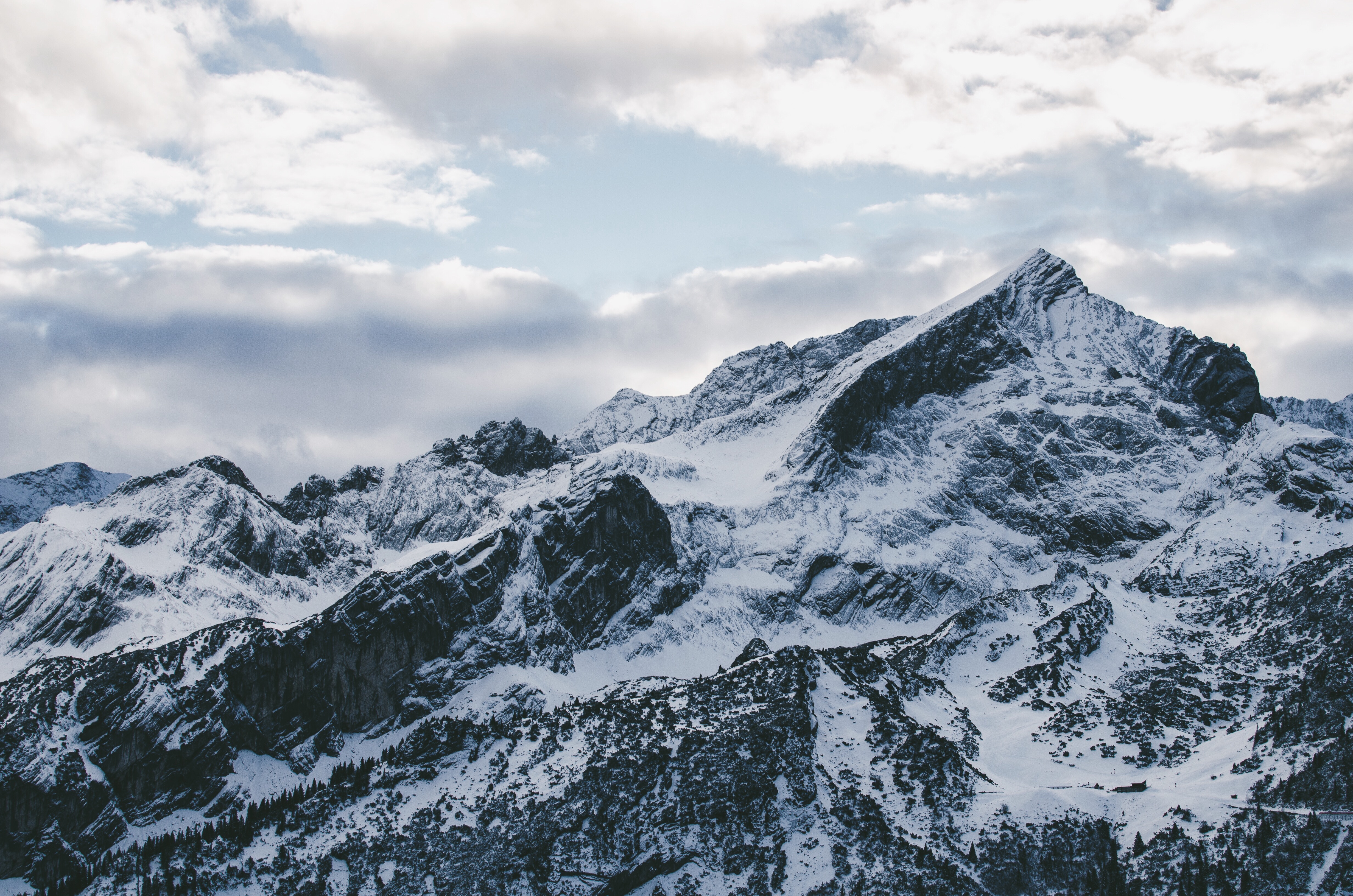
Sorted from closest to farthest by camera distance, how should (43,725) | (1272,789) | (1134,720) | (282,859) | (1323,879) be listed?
(1323,879) < (1272,789) < (282,859) < (1134,720) < (43,725)

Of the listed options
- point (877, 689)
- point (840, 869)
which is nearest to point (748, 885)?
point (840, 869)

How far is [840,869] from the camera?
399ft

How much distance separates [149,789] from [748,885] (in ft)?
431

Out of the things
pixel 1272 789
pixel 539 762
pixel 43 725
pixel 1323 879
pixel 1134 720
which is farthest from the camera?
pixel 43 725

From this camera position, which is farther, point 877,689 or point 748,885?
point 877,689

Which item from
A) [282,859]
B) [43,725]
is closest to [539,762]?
[282,859]

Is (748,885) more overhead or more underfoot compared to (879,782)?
more underfoot

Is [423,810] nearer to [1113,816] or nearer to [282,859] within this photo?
[282,859]

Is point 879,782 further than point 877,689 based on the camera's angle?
No

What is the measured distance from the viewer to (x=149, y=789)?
197 m

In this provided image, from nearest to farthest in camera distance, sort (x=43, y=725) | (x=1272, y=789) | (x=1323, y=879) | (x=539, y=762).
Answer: (x=1323, y=879), (x=1272, y=789), (x=539, y=762), (x=43, y=725)

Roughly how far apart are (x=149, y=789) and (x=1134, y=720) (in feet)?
572

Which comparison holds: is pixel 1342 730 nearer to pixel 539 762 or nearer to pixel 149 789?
pixel 539 762

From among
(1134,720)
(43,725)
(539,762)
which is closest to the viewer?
(539,762)
